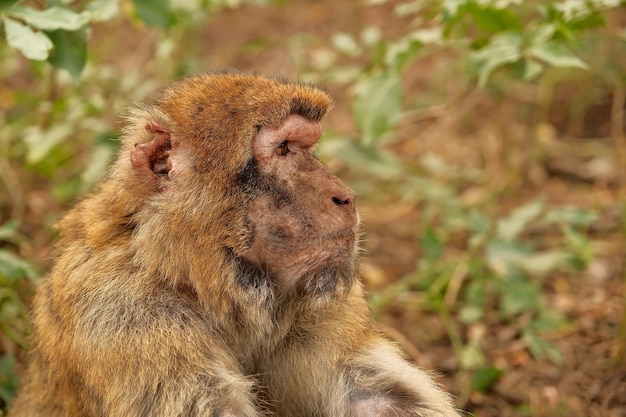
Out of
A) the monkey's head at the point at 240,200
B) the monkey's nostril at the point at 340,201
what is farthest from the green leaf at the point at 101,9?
the monkey's nostril at the point at 340,201

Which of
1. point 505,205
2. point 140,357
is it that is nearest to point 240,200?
point 140,357

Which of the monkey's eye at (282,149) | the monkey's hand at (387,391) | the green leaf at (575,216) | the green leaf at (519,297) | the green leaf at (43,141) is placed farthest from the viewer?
the green leaf at (43,141)

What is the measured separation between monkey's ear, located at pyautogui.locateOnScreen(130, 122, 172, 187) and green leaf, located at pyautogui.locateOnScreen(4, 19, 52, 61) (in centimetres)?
64

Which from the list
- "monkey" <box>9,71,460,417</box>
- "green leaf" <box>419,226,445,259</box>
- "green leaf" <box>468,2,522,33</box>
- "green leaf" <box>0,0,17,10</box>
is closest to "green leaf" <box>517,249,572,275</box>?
"green leaf" <box>419,226,445,259</box>

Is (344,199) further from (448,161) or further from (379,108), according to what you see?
(448,161)

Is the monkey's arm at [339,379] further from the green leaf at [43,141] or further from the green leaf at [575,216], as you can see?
the green leaf at [43,141]

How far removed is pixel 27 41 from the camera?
3961mm

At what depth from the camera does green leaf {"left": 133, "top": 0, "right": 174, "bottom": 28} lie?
15.6 feet

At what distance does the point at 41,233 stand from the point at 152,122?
11.1 feet

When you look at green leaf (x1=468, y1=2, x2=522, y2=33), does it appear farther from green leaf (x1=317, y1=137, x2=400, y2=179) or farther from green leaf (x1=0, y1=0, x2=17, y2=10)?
green leaf (x1=0, y1=0, x2=17, y2=10)

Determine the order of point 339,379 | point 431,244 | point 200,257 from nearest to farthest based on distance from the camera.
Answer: point 200,257
point 339,379
point 431,244

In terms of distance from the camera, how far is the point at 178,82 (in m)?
4.24

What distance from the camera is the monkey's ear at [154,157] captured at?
12.3 ft

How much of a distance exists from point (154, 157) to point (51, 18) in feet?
3.21
